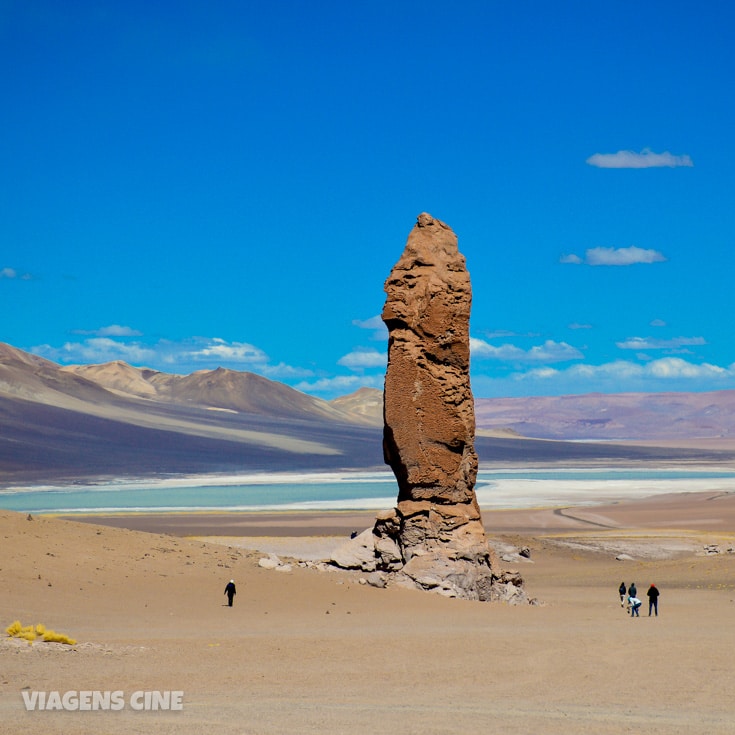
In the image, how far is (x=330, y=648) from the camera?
14.6 m

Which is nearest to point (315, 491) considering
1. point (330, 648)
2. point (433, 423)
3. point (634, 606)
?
point (433, 423)

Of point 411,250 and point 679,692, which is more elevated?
point 411,250

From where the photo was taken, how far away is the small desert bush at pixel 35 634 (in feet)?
45.7

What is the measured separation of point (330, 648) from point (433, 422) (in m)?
6.58

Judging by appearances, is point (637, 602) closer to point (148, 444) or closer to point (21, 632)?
point (21, 632)

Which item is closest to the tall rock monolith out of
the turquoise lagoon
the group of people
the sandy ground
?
the sandy ground

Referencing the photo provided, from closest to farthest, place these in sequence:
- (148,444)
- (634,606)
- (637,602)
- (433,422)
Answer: (637,602)
(634,606)
(433,422)
(148,444)

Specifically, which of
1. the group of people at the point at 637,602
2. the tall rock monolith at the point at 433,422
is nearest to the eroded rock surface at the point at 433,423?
the tall rock monolith at the point at 433,422

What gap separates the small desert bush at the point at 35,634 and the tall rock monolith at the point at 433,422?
7875mm

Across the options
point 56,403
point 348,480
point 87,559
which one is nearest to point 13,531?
point 87,559

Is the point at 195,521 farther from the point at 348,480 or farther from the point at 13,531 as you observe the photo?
the point at 348,480

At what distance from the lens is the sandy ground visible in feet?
34.5

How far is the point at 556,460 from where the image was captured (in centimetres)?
14988

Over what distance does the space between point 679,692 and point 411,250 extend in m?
10.6
